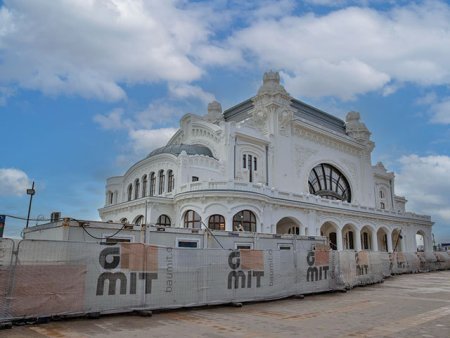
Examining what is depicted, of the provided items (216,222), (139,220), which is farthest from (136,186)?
(216,222)

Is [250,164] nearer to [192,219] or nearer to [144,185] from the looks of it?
[192,219]

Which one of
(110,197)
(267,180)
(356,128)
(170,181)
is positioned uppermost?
(356,128)

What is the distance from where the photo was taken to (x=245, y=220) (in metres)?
31.2

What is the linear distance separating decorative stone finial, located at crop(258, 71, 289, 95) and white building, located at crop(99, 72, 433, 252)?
121 mm

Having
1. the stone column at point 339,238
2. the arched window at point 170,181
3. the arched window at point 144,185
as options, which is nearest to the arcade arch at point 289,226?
the stone column at point 339,238

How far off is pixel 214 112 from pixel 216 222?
23222mm

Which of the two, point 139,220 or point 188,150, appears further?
point 188,150

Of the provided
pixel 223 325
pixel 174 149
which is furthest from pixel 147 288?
pixel 174 149

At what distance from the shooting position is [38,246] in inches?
422

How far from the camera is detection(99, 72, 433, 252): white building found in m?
31.7

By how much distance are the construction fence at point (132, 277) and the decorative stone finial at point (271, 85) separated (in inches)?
1120

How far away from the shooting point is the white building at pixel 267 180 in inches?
1246

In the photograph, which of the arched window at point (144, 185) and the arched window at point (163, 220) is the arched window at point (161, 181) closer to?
the arched window at point (144, 185)

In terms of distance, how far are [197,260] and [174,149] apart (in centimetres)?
2557
